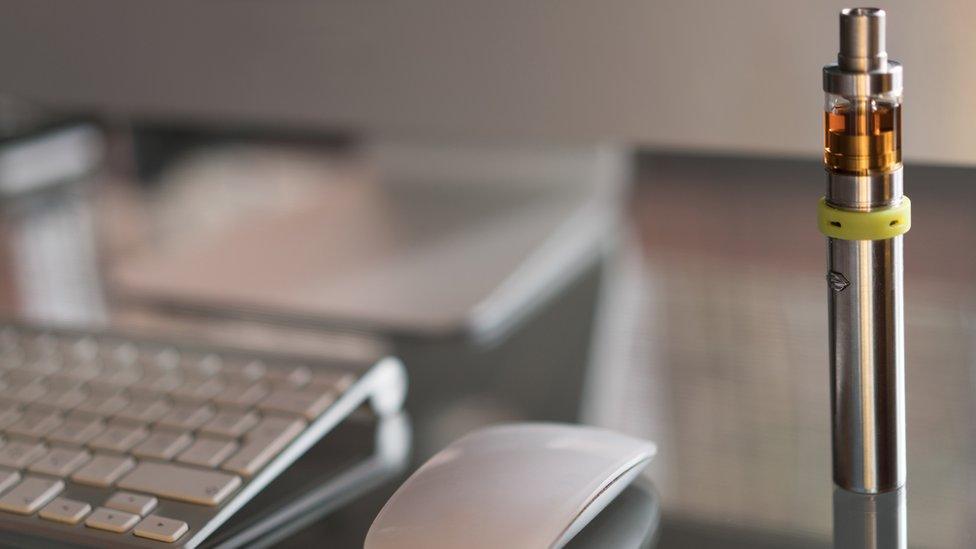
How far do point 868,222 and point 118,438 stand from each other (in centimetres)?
33

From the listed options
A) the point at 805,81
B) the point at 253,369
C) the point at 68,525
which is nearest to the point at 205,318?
the point at 253,369

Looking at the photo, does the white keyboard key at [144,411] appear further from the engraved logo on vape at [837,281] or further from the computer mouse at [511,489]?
the engraved logo on vape at [837,281]

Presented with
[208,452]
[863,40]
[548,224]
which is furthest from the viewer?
[548,224]

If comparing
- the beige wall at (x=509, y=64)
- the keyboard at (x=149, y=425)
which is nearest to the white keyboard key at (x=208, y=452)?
the keyboard at (x=149, y=425)

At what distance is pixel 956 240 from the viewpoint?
0.77m

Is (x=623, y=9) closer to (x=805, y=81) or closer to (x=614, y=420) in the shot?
(x=805, y=81)

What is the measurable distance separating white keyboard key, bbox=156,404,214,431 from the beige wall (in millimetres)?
186

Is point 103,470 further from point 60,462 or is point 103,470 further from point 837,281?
point 837,281

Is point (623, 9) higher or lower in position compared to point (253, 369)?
higher

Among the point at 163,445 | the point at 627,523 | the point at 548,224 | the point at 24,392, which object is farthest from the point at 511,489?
the point at 548,224

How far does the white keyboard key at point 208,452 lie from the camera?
0.51 meters

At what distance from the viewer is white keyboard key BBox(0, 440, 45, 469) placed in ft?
1.70

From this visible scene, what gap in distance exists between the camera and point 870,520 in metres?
0.47

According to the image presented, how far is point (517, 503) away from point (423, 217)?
437 millimetres
